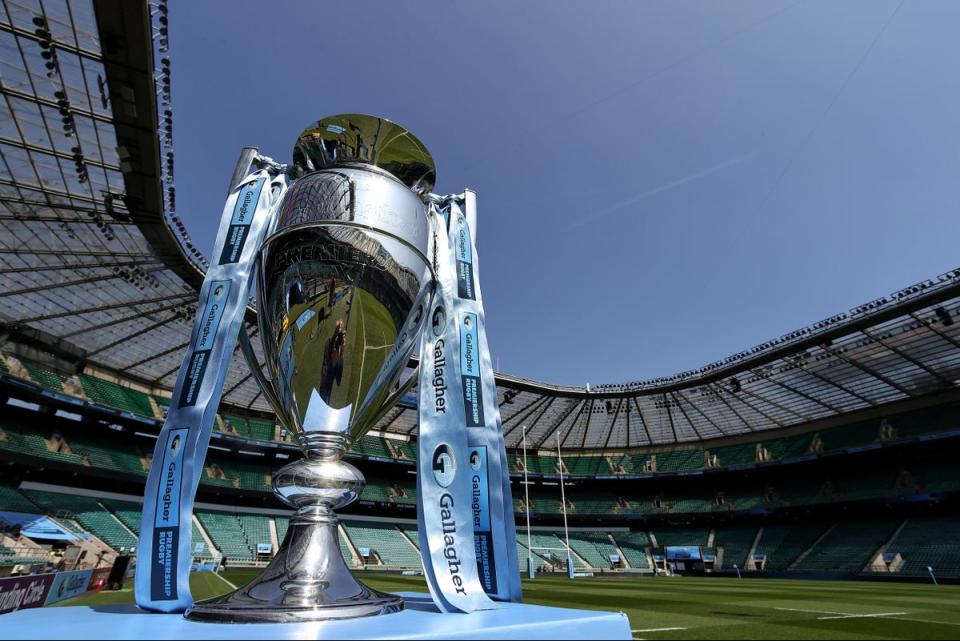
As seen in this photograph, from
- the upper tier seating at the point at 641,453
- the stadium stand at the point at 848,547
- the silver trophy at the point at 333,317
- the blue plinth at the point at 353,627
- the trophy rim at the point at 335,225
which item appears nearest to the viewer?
the blue plinth at the point at 353,627

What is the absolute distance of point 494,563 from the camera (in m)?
3.37

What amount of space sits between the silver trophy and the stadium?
0.81 ft

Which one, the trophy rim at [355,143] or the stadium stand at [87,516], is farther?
the stadium stand at [87,516]

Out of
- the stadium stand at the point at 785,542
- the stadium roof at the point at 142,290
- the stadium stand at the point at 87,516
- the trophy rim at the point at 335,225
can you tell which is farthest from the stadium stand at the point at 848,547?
the stadium stand at the point at 87,516

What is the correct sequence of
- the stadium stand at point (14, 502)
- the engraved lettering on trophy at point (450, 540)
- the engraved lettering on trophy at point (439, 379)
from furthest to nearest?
the stadium stand at point (14, 502)
the engraved lettering on trophy at point (439, 379)
the engraved lettering on trophy at point (450, 540)

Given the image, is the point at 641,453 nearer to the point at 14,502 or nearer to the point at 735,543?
the point at 735,543

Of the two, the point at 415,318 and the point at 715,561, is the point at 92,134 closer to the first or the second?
the point at 415,318

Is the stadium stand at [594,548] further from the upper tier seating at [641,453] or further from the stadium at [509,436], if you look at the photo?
the upper tier seating at [641,453]

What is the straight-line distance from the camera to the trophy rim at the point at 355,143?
10.2ft

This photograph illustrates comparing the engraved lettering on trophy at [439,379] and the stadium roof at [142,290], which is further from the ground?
the stadium roof at [142,290]

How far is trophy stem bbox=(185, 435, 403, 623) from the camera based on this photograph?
2299 mm

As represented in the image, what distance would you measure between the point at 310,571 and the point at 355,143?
2.43m

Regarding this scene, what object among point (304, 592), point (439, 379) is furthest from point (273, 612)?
point (439, 379)

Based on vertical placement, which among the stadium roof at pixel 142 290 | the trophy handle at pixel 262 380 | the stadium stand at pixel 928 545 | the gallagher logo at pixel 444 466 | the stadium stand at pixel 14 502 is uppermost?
the stadium roof at pixel 142 290
